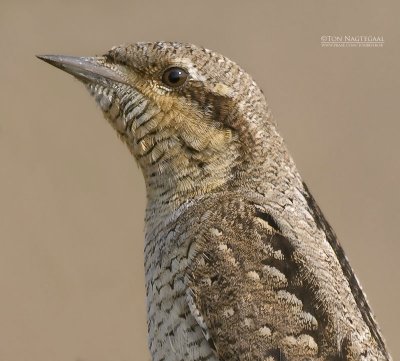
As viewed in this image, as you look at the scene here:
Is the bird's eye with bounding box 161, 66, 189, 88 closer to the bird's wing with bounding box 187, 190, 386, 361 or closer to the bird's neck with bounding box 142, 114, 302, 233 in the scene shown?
the bird's neck with bounding box 142, 114, 302, 233

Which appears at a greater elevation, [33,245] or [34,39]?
[34,39]

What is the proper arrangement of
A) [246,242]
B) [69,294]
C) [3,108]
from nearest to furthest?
[246,242] → [69,294] → [3,108]

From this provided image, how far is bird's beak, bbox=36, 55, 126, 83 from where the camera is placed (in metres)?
4.25

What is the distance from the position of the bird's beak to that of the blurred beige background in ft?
8.91

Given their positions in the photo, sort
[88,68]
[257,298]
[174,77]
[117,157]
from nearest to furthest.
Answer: [257,298] < [174,77] < [88,68] < [117,157]

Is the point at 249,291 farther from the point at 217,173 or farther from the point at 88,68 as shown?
the point at 88,68

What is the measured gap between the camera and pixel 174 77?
4.14 m

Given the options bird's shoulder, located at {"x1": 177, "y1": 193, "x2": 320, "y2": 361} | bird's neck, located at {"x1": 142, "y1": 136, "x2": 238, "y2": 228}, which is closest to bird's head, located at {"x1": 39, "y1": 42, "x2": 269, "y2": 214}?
bird's neck, located at {"x1": 142, "y1": 136, "x2": 238, "y2": 228}

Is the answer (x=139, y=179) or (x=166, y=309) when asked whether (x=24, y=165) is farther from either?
(x=166, y=309)

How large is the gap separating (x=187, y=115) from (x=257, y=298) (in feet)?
2.54

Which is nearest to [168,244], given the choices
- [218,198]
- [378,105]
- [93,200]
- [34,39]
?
[218,198]

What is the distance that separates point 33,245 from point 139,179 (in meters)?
0.91

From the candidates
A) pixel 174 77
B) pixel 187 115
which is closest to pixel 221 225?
pixel 187 115

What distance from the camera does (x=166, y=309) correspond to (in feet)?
12.7
